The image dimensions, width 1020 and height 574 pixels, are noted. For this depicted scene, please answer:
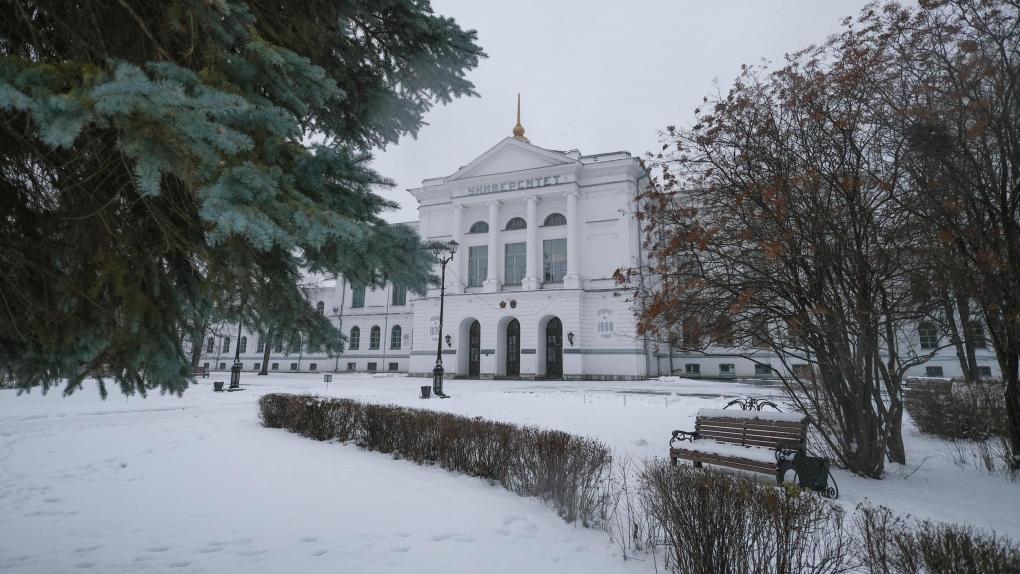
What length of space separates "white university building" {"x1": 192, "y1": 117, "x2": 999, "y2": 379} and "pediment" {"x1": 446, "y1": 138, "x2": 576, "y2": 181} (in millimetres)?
68

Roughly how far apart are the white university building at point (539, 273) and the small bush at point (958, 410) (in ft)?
61.7

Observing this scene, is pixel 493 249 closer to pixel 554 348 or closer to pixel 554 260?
pixel 554 260

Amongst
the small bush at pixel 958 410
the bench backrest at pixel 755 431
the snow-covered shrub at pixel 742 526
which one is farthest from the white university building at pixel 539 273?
the snow-covered shrub at pixel 742 526


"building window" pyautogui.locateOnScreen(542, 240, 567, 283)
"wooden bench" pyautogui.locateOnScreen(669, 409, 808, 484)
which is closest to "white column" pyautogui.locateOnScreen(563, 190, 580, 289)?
"building window" pyautogui.locateOnScreen(542, 240, 567, 283)

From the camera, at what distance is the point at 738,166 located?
24.5 ft

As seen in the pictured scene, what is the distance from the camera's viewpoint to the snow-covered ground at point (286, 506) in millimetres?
3816

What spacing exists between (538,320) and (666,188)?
2371 cm

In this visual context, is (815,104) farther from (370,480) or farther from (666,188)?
(370,480)

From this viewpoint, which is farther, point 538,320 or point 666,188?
point 538,320

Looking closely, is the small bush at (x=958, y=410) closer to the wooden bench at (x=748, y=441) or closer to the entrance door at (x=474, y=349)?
the wooden bench at (x=748, y=441)

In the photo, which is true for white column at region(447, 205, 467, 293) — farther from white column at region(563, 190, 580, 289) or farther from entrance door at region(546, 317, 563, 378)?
white column at region(563, 190, 580, 289)

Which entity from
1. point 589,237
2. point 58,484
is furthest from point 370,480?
point 589,237

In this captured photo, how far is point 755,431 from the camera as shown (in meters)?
6.93

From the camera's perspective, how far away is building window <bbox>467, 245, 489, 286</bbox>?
111 feet
